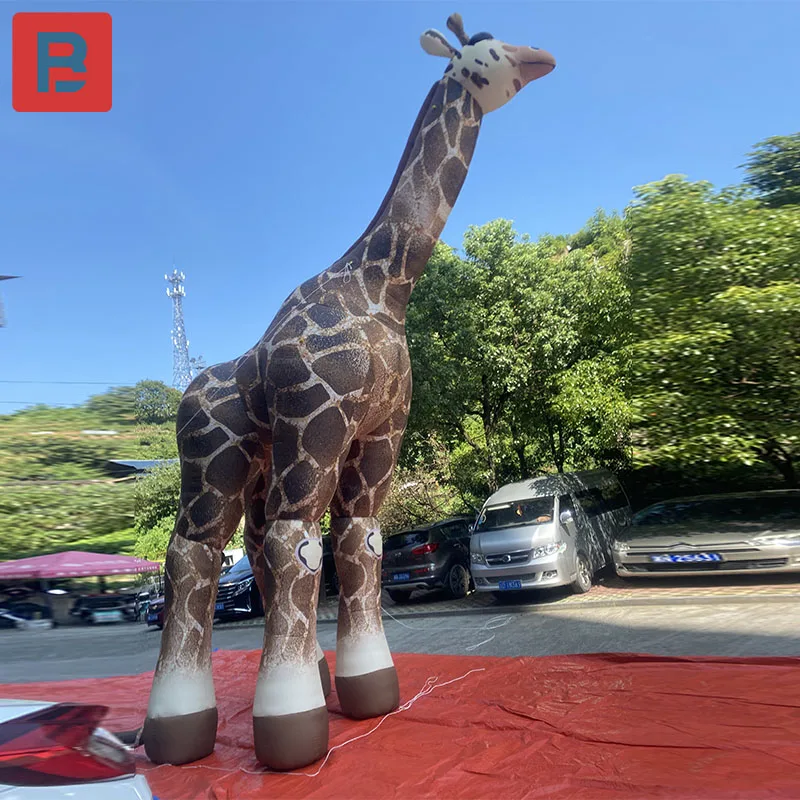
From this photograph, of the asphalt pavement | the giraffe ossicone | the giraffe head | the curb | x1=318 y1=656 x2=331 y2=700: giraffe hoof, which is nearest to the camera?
the giraffe ossicone

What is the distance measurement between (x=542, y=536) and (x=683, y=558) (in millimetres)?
1787

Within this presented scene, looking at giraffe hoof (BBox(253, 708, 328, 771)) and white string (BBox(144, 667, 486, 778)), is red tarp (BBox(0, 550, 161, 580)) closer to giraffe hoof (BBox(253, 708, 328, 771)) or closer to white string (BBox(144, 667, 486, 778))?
white string (BBox(144, 667, 486, 778))

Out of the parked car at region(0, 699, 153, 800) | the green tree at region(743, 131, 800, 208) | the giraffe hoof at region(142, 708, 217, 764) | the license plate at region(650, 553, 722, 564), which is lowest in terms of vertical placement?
the giraffe hoof at region(142, 708, 217, 764)

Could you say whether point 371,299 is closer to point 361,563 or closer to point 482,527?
point 361,563

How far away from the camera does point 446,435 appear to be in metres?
12.2

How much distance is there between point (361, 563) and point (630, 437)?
811cm

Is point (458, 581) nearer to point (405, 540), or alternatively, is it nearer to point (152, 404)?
point (405, 540)

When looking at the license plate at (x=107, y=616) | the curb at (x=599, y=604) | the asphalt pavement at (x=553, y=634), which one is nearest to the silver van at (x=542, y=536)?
the curb at (x=599, y=604)

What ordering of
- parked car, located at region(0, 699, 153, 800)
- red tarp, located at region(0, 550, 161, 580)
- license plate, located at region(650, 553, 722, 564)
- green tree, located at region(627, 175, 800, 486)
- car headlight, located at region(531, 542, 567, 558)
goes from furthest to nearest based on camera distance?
red tarp, located at region(0, 550, 161, 580) < car headlight, located at region(531, 542, 567, 558) < license plate, located at region(650, 553, 722, 564) < green tree, located at region(627, 175, 800, 486) < parked car, located at region(0, 699, 153, 800)

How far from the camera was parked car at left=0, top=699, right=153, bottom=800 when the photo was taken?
1643mm

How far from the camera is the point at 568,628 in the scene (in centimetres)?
740

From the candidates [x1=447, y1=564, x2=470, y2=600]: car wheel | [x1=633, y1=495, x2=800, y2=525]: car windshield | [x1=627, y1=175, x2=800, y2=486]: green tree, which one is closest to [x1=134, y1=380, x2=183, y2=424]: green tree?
[x1=447, y1=564, x2=470, y2=600]: car wheel

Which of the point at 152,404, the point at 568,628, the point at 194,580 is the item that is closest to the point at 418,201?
the point at 194,580

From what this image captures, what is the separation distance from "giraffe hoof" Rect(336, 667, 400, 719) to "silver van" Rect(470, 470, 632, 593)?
17.3 feet
